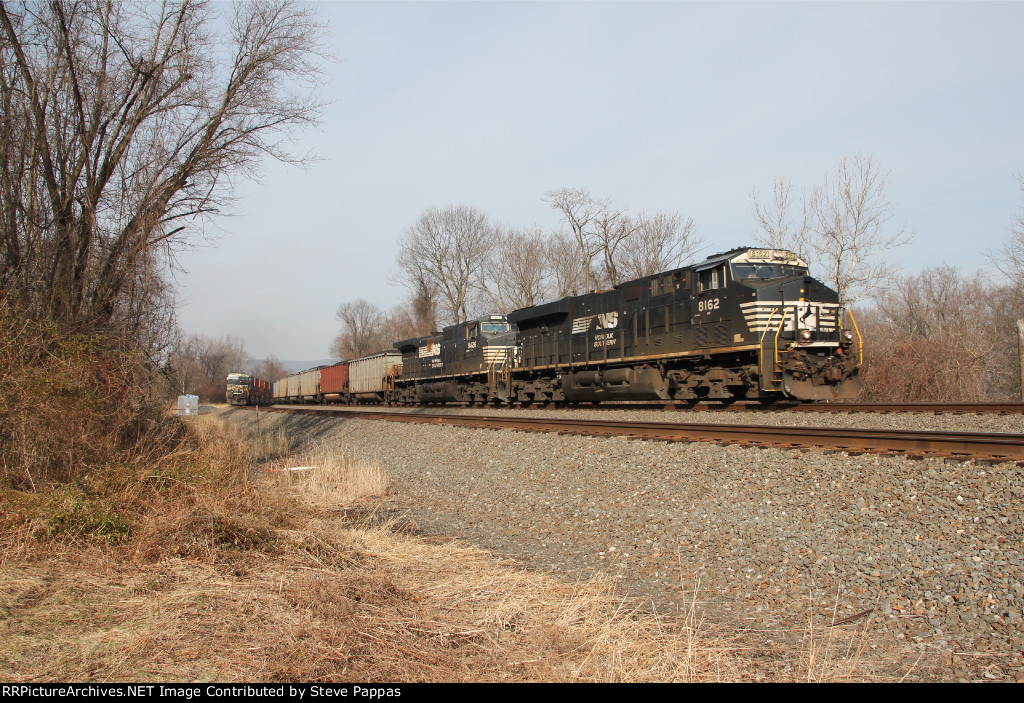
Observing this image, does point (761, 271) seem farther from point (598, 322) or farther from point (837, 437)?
point (837, 437)

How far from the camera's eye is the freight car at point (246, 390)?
5184 centimetres

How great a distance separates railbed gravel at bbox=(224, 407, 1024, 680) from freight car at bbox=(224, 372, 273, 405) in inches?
1817

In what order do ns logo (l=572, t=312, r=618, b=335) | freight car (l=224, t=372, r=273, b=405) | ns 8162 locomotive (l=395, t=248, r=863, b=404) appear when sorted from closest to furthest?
ns 8162 locomotive (l=395, t=248, r=863, b=404) → ns logo (l=572, t=312, r=618, b=335) → freight car (l=224, t=372, r=273, b=405)

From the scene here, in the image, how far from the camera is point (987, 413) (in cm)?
1196

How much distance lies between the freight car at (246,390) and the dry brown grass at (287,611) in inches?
1902

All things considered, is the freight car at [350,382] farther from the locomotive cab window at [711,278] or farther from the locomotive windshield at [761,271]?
the locomotive windshield at [761,271]

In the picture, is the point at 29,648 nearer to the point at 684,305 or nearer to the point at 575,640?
the point at 575,640

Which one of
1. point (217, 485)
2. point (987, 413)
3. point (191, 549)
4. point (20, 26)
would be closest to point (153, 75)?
point (20, 26)

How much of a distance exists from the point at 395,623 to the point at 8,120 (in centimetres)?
828

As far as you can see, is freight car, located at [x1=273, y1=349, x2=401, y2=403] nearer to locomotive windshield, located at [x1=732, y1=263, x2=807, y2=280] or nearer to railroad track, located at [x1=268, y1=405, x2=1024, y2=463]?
locomotive windshield, located at [x1=732, y1=263, x2=807, y2=280]

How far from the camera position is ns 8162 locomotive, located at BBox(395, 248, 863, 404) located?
14.0 meters

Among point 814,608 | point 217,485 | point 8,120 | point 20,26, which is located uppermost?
point 20,26

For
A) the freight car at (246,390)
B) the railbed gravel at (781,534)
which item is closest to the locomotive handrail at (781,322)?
the railbed gravel at (781,534)

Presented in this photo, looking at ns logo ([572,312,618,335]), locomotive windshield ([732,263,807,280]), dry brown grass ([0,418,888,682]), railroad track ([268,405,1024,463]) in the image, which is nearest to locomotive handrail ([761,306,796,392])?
locomotive windshield ([732,263,807,280])
